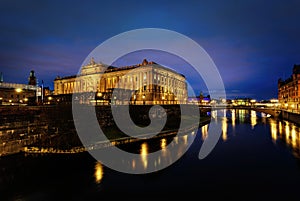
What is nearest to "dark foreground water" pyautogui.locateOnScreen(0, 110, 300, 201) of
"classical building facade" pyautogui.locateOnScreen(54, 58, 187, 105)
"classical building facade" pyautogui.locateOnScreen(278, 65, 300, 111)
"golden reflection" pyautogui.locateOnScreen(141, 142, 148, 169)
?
"golden reflection" pyautogui.locateOnScreen(141, 142, 148, 169)

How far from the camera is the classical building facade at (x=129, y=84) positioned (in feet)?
271

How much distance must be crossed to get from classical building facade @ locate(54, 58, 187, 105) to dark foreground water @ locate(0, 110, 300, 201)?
168 ft

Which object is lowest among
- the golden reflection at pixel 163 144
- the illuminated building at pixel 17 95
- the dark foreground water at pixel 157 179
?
the dark foreground water at pixel 157 179

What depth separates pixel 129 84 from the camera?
108 meters

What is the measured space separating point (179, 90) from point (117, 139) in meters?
107

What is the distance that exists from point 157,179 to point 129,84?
9088cm

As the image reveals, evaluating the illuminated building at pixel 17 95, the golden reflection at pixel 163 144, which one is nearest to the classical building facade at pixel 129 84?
the illuminated building at pixel 17 95

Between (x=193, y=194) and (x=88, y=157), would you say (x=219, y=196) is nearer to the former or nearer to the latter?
(x=193, y=194)

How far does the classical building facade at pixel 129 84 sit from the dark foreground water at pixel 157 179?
168ft

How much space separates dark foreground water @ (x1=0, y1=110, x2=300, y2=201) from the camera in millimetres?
15969

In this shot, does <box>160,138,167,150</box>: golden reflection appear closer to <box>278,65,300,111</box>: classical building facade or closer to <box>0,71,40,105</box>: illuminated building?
<box>0,71,40,105</box>: illuminated building

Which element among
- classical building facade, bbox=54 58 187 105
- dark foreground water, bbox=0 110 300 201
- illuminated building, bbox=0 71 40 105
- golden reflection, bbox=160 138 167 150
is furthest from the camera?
classical building facade, bbox=54 58 187 105

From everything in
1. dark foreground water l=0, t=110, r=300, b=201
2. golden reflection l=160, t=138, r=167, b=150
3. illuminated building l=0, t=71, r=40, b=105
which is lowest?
dark foreground water l=0, t=110, r=300, b=201

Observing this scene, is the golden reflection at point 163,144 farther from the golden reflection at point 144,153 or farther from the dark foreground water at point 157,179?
the dark foreground water at point 157,179
